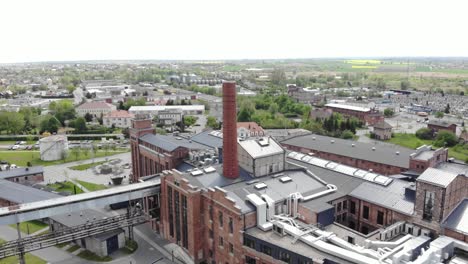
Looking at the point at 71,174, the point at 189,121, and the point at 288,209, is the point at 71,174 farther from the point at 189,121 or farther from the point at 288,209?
the point at 189,121

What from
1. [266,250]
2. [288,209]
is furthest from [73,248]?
[288,209]

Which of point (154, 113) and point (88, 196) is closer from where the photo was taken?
point (88, 196)

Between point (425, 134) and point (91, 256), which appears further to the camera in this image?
point (425, 134)

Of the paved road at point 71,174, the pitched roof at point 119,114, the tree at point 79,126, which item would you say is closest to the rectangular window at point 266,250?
the paved road at point 71,174

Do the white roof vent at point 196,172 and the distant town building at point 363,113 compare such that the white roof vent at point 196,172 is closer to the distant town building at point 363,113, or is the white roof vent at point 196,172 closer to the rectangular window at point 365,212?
the rectangular window at point 365,212

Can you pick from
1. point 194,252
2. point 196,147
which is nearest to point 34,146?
point 196,147

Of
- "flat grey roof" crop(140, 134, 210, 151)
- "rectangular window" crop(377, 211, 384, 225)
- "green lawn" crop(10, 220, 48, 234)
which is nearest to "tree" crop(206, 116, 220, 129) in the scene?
"flat grey roof" crop(140, 134, 210, 151)

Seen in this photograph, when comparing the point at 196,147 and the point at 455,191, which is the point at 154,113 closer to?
the point at 196,147
